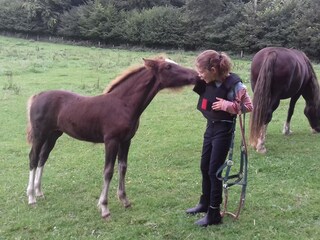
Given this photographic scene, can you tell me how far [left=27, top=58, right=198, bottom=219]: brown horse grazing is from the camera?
4793 mm

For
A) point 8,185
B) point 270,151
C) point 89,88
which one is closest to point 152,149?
point 270,151

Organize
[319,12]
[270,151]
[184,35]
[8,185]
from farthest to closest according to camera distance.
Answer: [184,35] → [319,12] → [270,151] → [8,185]

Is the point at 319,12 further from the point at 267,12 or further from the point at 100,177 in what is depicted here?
the point at 100,177

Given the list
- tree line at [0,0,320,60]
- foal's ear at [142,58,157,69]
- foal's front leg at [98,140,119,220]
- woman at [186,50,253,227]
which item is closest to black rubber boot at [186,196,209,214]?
woman at [186,50,253,227]

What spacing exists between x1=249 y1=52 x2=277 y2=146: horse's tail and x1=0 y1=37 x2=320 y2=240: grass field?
0.52m

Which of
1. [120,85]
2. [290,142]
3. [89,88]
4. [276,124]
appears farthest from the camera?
[89,88]

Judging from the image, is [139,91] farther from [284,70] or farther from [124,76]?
[284,70]

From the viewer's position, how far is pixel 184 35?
123 ft

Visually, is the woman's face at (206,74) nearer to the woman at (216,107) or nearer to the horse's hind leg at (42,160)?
the woman at (216,107)

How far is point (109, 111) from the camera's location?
195 inches

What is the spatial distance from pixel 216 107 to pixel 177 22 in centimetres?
3527

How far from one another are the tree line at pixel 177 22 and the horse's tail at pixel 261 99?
24472mm

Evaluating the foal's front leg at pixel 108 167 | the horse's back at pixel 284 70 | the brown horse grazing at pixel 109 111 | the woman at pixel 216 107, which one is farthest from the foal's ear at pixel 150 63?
the horse's back at pixel 284 70

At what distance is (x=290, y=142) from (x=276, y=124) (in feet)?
5.95
